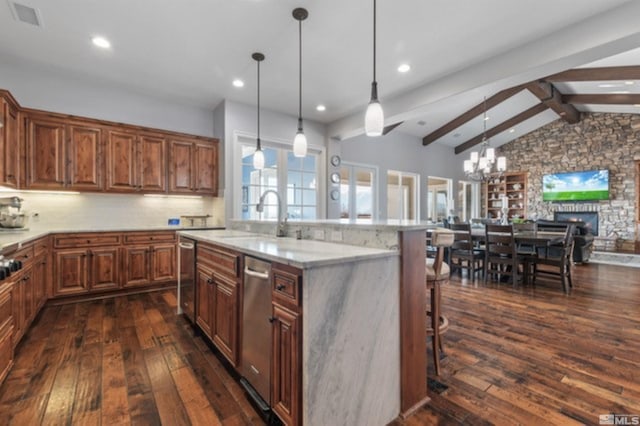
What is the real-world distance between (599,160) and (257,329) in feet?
36.5

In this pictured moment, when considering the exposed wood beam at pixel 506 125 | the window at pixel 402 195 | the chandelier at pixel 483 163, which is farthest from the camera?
the exposed wood beam at pixel 506 125

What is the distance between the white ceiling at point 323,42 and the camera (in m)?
2.70

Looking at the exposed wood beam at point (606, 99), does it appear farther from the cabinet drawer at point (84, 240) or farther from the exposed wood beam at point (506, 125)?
the cabinet drawer at point (84, 240)

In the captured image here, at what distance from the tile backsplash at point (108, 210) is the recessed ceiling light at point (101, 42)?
212cm

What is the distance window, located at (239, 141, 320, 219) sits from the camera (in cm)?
511

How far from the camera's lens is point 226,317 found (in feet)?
7.06

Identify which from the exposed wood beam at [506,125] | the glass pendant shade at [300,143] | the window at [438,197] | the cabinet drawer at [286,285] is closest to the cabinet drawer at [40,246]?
the glass pendant shade at [300,143]

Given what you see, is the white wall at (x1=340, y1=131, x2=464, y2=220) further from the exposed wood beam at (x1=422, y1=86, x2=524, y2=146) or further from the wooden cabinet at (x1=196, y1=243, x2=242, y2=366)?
the wooden cabinet at (x1=196, y1=243, x2=242, y2=366)

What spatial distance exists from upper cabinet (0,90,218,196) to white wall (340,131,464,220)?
10.6 feet

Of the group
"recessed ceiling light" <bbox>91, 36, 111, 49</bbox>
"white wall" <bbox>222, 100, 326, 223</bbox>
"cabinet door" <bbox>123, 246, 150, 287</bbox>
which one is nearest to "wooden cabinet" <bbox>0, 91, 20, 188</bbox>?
"recessed ceiling light" <bbox>91, 36, 111, 49</bbox>

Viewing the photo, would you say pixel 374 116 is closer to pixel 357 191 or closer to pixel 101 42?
pixel 101 42

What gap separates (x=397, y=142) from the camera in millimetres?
7930

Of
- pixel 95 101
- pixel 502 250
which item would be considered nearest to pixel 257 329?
pixel 502 250

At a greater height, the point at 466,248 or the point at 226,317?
the point at 466,248
